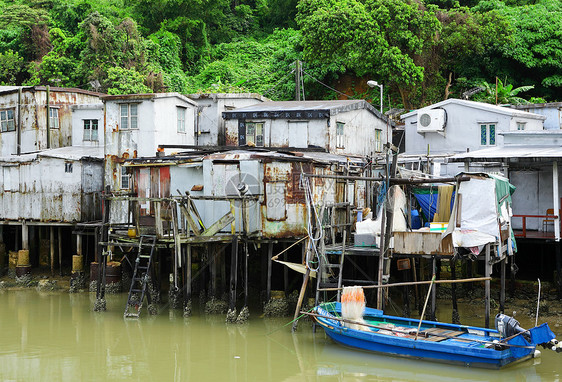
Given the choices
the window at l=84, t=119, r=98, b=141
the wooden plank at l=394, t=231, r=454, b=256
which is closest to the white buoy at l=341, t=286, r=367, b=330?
the wooden plank at l=394, t=231, r=454, b=256

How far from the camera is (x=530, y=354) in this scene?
1695 centimetres

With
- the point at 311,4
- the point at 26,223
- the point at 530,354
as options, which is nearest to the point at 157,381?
the point at 530,354

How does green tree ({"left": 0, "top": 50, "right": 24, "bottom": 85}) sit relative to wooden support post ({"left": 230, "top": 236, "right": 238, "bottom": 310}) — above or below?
above

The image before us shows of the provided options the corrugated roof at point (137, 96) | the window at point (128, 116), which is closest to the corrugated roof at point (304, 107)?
the corrugated roof at point (137, 96)

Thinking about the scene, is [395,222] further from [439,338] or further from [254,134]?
[254,134]

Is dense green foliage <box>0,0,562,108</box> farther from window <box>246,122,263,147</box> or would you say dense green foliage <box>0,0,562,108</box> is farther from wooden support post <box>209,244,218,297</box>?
wooden support post <box>209,244,218,297</box>

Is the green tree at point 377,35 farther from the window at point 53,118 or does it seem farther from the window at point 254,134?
the window at point 53,118

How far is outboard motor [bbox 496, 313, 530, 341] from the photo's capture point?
16.6m

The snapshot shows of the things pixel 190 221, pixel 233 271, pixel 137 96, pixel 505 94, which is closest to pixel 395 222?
pixel 233 271

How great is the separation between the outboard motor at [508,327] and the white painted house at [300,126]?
1249 cm

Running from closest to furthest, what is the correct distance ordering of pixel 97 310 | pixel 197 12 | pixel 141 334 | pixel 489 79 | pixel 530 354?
pixel 530 354 < pixel 141 334 < pixel 97 310 < pixel 489 79 < pixel 197 12

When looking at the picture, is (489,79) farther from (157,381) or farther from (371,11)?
(157,381)

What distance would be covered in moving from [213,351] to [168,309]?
542cm

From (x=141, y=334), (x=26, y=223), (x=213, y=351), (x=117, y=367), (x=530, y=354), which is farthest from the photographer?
(x=26, y=223)
